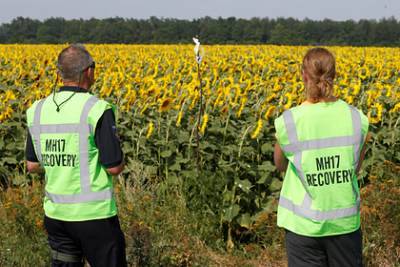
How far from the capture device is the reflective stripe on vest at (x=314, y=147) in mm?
3000

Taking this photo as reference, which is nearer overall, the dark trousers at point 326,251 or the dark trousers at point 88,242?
the dark trousers at point 326,251

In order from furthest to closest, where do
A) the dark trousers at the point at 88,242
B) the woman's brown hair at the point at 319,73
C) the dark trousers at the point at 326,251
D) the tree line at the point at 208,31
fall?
the tree line at the point at 208,31 < the dark trousers at the point at 88,242 < the dark trousers at the point at 326,251 < the woman's brown hair at the point at 319,73

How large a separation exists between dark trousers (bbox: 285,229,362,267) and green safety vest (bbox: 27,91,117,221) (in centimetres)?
96

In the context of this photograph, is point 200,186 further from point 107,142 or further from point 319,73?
point 319,73

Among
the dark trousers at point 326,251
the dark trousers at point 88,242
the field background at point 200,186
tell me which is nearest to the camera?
the dark trousers at point 326,251

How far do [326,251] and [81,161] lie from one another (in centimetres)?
128

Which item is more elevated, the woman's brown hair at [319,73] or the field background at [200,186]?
the woman's brown hair at [319,73]

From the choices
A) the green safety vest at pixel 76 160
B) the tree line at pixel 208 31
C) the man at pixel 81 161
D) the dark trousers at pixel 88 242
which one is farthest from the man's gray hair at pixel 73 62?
the tree line at pixel 208 31

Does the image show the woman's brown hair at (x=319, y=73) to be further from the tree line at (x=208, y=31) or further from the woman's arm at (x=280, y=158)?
the tree line at (x=208, y=31)

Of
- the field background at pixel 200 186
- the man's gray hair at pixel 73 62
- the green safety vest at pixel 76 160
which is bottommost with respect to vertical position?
the field background at pixel 200 186

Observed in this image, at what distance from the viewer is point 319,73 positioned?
9.54ft

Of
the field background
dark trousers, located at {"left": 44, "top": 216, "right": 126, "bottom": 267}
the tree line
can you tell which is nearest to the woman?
dark trousers, located at {"left": 44, "top": 216, "right": 126, "bottom": 267}

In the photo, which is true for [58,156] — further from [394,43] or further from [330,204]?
[394,43]

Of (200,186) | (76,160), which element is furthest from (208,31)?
(76,160)
